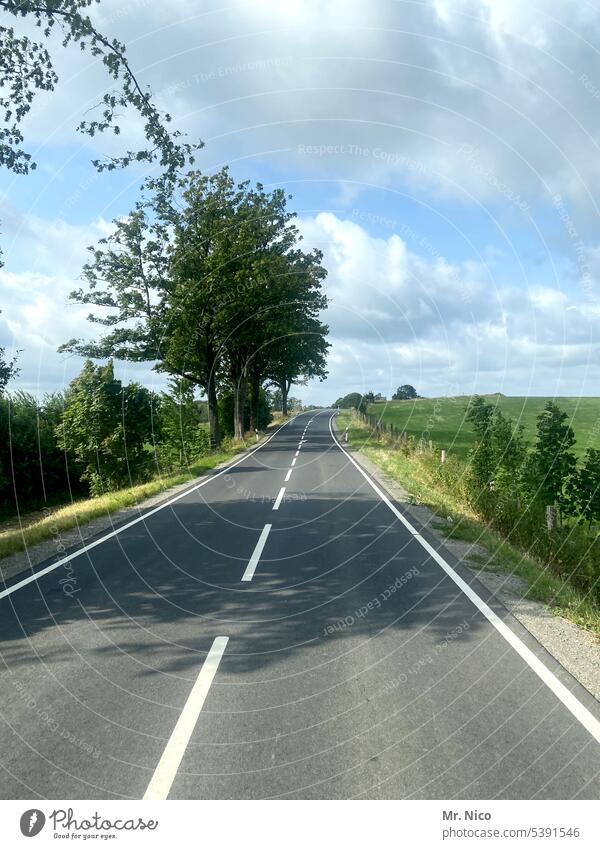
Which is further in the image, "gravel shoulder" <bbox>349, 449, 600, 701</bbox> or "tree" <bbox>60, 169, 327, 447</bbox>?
"tree" <bbox>60, 169, 327, 447</bbox>

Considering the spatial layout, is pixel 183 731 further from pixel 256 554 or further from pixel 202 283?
pixel 202 283

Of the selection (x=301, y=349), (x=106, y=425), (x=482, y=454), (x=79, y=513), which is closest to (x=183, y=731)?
(x=79, y=513)

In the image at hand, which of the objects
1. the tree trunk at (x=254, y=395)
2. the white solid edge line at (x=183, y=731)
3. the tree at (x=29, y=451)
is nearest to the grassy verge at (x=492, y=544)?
the white solid edge line at (x=183, y=731)

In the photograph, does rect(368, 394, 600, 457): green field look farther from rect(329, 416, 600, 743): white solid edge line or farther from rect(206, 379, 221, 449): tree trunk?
rect(329, 416, 600, 743): white solid edge line

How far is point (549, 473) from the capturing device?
45.5 ft

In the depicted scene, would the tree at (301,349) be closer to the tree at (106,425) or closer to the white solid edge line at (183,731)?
the tree at (106,425)

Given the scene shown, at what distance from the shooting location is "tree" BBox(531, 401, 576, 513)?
13.8 metres

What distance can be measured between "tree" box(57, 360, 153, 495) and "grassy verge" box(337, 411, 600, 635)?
1059cm

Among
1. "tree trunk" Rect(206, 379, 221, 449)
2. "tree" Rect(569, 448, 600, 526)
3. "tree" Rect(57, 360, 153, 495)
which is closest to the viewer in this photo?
"tree" Rect(569, 448, 600, 526)

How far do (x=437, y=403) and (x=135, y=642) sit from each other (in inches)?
2841

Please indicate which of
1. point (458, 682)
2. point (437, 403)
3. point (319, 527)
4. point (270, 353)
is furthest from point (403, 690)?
point (437, 403)

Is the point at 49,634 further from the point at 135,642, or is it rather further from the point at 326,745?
the point at 326,745

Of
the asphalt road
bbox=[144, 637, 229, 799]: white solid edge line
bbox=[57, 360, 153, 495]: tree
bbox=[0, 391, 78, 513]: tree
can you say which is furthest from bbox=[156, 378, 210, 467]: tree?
bbox=[144, 637, 229, 799]: white solid edge line
